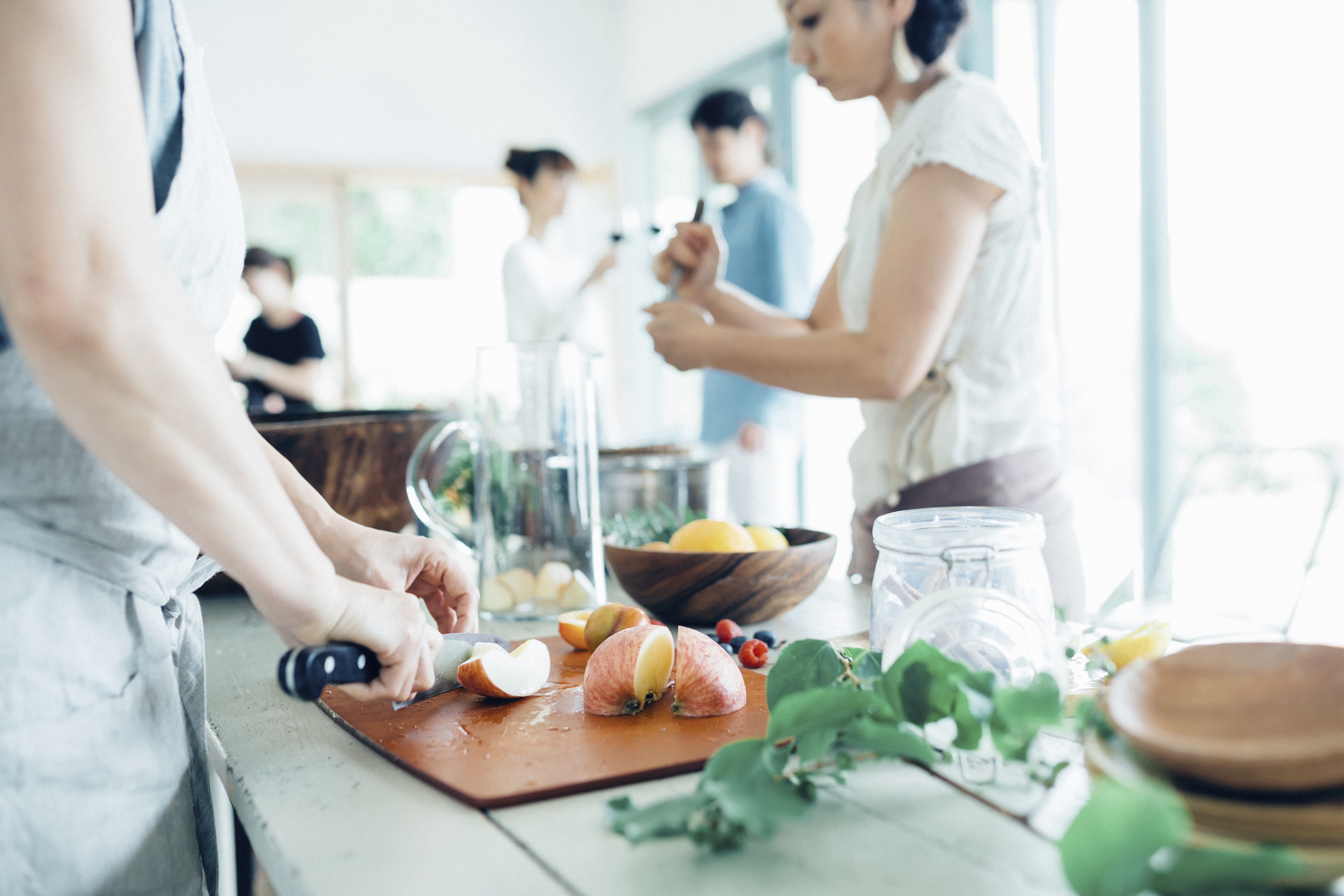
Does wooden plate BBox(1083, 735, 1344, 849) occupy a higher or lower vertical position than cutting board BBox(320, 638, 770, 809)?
higher

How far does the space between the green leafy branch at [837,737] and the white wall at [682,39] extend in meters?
3.82

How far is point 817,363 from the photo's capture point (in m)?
1.14

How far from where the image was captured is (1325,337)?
2328mm

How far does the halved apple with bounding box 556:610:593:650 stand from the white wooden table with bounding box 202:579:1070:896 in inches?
9.8

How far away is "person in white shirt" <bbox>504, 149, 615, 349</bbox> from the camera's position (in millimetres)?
3301

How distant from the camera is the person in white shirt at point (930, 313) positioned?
1.08m

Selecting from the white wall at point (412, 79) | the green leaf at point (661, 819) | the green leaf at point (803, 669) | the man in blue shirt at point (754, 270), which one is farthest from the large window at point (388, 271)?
the green leaf at point (661, 819)

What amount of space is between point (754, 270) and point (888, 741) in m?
2.57

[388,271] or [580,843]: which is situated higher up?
[388,271]

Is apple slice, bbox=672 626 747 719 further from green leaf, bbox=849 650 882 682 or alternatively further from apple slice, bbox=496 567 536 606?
apple slice, bbox=496 567 536 606

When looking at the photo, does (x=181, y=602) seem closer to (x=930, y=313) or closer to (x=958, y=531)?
(x=958, y=531)

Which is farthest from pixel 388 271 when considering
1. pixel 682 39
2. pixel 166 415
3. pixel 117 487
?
pixel 166 415

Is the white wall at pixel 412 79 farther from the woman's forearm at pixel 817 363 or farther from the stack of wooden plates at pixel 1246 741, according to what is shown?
the stack of wooden plates at pixel 1246 741

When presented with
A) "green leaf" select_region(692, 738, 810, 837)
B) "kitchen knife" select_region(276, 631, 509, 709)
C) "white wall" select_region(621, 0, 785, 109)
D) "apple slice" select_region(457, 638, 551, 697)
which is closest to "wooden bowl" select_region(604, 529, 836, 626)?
"apple slice" select_region(457, 638, 551, 697)
